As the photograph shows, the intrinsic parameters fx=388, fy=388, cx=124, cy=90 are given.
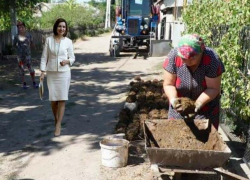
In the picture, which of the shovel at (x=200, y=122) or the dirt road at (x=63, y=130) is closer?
the shovel at (x=200, y=122)

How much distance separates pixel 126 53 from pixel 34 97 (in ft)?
34.7

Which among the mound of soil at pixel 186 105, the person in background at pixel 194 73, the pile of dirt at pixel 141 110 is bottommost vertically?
the pile of dirt at pixel 141 110

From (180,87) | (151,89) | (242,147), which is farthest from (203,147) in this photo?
Result: (151,89)

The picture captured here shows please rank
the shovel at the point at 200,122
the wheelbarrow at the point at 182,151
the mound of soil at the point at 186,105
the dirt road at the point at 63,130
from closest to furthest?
1. the wheelbarrow at the point at 182,151
2. the mound of soil at the point at 186,105
3. the shovel at the point at 200,122
4. the dirt road at the point at 63,130

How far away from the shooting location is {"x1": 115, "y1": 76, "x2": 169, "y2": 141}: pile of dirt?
6.15 metres

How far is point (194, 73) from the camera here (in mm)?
3889

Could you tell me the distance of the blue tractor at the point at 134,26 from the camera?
18.3 meters

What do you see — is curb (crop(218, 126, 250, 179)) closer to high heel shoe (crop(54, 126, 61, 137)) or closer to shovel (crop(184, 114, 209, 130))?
shovel (crop(184, 114, 209, 130))

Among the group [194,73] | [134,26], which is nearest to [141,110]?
[194,73]

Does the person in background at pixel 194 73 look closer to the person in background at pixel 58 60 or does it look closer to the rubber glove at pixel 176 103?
the rubber glove at pixel 176 103

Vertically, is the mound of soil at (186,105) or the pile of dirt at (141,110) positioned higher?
the mound of soil at (186,105)

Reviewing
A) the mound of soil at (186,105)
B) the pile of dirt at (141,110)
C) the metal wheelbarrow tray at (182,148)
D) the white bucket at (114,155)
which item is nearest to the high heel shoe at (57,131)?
the pile of dirt at (141,110)

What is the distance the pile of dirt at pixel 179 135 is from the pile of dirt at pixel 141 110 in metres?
1.61

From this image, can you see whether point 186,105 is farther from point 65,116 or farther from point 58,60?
point 65,116
